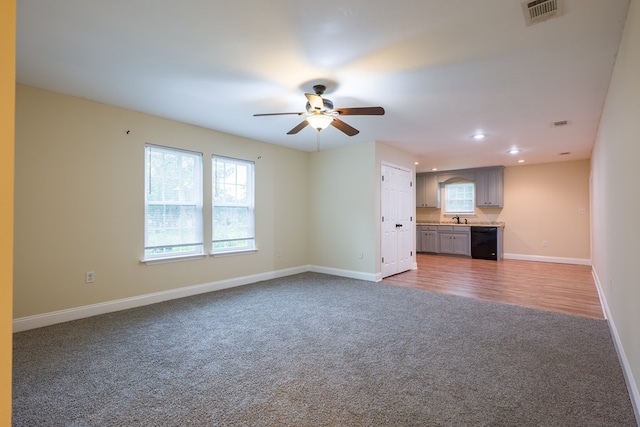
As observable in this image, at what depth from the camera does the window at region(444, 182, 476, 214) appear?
8773 mm

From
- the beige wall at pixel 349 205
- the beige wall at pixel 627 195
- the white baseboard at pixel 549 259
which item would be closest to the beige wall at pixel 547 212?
the white baseboard at pixel 549 259

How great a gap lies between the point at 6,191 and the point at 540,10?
9.54 feet

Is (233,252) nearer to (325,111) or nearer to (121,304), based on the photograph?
(121,304)

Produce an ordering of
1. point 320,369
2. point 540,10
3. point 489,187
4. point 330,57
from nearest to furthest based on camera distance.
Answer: point 540,10
point 320,369
point 330,57
point 489,187

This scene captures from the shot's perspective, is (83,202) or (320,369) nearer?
(320,369)

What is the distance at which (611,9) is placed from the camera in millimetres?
1977

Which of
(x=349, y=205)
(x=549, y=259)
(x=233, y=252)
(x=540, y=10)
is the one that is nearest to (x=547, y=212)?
(x=549, y=259)

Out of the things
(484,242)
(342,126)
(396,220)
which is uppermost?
(342,126)

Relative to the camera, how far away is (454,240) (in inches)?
335

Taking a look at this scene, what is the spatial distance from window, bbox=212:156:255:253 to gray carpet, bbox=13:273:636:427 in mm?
1456

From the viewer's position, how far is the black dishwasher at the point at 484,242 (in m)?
7.89

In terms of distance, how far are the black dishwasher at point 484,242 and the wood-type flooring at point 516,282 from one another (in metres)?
0.33

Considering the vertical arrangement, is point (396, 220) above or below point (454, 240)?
above

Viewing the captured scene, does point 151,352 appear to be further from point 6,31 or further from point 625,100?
point 625,100
